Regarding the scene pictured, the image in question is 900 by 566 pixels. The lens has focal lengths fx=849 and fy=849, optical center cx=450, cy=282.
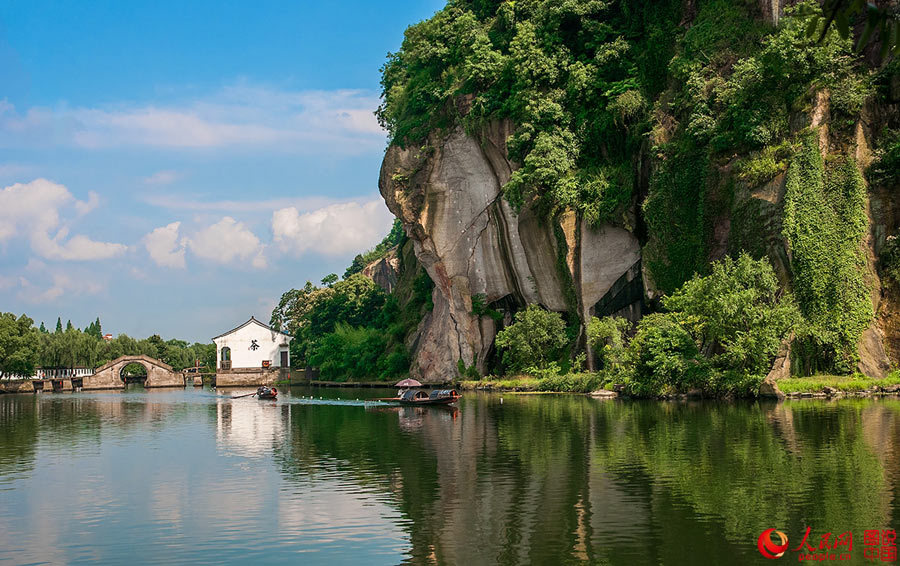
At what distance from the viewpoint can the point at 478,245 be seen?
66500 millimetres

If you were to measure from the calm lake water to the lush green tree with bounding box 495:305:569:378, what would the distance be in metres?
23.3

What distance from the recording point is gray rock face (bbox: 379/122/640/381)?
5722 cm

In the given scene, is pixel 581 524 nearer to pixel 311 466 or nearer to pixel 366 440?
pixel 311 466

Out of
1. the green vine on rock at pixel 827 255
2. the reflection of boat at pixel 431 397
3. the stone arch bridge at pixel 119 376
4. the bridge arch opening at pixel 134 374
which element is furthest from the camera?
the bridge arch opening at pixel 134 374

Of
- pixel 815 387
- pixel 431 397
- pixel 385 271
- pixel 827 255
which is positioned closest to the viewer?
pixel 815 387

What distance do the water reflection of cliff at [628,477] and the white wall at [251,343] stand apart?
69377mm

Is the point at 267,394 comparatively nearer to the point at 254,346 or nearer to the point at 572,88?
the point at 572,88

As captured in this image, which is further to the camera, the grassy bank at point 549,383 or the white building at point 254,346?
the white building at point 254,346

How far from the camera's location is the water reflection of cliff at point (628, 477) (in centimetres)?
1416

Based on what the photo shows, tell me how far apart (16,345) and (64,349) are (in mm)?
24191

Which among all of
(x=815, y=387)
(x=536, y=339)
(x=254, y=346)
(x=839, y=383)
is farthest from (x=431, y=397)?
(x=254, y=346)

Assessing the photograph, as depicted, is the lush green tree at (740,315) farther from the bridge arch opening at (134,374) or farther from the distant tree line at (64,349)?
the bridge arch opening at (134,374)

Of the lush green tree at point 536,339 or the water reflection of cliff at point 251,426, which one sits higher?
the lush green tree at point 536,339

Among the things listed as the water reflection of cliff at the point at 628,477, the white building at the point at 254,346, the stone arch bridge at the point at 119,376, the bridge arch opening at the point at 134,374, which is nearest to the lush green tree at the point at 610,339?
the water reflection of cliff at the point at 628,477
